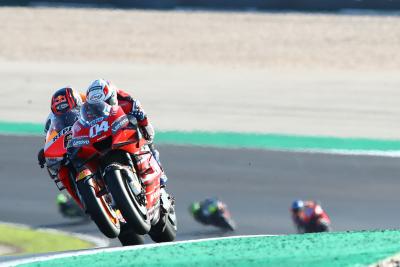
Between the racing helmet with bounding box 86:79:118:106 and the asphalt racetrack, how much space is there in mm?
3190

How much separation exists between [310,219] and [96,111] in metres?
3.58

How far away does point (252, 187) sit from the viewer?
13.5 meters

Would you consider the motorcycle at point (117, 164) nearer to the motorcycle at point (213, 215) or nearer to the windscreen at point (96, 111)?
the windscreen at point (96, 111)

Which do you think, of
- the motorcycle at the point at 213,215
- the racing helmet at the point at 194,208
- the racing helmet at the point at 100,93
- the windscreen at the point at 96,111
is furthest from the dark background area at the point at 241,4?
the windscreen at the point at 96,111

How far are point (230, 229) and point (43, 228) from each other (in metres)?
1.91

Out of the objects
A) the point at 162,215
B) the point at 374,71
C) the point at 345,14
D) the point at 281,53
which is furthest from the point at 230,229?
the point at 345,14

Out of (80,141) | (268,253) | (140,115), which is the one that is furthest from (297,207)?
(268,253)

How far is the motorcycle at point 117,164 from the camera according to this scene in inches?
319

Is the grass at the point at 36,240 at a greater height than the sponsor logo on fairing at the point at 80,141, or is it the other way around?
the sponsor logo on fairing at the point at 80,141

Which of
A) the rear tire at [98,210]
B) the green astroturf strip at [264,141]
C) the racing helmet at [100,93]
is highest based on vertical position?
the racing helmet at [100,93]

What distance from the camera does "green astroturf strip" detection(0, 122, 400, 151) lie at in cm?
1589

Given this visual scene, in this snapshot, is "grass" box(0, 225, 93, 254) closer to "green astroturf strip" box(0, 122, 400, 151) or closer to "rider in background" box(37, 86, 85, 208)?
"rider in background" box(37, 86, 85, 208)

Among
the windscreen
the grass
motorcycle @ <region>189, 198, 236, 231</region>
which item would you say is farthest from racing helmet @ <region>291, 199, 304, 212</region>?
the windscreen

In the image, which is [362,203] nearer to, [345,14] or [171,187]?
[171,187]
